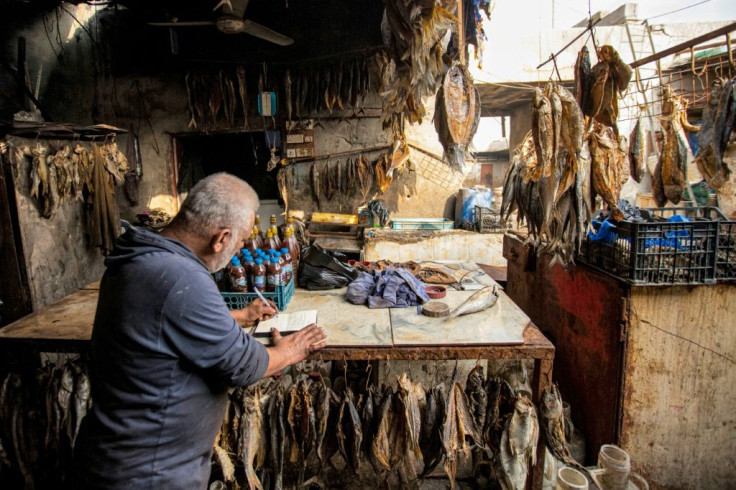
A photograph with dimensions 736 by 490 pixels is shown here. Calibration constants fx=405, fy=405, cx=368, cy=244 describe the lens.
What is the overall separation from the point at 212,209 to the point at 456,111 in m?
2.41

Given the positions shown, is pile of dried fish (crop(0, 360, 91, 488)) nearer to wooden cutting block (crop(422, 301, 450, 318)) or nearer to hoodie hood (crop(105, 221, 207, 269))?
hoodie hood (crop(105, 221, 207, 269))

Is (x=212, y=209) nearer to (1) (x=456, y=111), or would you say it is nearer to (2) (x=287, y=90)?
(1) (x=456, y=111)

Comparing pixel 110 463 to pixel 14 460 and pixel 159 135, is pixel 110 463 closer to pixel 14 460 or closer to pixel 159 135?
pixel 14 460

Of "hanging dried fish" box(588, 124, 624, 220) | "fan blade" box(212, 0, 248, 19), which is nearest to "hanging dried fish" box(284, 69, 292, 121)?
"fan blade" box(212, 0, 248, 19)

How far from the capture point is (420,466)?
365 cm

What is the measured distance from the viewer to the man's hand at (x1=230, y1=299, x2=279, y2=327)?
2758mm

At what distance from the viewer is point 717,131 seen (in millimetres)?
3660

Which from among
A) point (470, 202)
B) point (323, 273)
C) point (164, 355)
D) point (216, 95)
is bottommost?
point (323, 273)

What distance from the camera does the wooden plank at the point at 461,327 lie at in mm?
2588

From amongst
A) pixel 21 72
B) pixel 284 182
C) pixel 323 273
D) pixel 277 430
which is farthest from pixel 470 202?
pixel 21 72

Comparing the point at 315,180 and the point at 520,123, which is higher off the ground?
the point at 520,123

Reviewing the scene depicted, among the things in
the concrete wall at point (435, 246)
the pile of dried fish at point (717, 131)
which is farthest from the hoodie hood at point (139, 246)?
the concrete wall at point (435, 246)

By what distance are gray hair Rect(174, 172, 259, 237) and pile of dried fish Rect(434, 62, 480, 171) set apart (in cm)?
213

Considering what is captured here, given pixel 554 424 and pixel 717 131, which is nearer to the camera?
pixel 554 424
